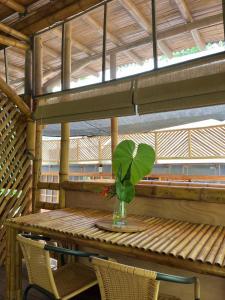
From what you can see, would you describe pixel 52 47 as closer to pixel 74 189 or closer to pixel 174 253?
pixel 74 189

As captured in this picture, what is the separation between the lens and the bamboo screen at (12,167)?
3.03 m

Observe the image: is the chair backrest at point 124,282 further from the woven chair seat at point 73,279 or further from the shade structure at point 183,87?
the shade structure at point 183,87

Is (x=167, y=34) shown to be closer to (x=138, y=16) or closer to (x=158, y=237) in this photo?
(x=138, y=16)

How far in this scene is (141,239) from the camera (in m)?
1.51

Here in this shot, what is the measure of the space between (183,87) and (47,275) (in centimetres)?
152

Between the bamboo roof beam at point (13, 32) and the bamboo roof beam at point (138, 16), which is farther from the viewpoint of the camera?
the bamboo roof beam at point (13, 32)

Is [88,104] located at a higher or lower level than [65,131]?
higher

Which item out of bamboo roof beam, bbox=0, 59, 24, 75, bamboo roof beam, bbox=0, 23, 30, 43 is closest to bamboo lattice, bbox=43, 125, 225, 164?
bamboo roof beam, bbox=0, 59, 24, 75

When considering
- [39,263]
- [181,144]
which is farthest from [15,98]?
[181,144]

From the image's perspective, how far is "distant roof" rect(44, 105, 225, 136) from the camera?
2.73m

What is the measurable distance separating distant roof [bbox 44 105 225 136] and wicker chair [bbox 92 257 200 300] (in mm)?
1760

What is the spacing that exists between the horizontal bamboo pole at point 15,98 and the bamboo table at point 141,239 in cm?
133

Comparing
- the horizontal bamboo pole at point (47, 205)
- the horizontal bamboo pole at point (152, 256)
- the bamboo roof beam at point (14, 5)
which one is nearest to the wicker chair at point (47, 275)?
the horizontal bamboo pole at point (152, 256)

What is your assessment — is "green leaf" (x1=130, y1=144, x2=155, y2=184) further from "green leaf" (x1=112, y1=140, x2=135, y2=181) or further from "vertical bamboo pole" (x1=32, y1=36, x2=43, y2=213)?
"vertical bamboo pole" (x1=32, y1=36, x2=43, y2=213)
